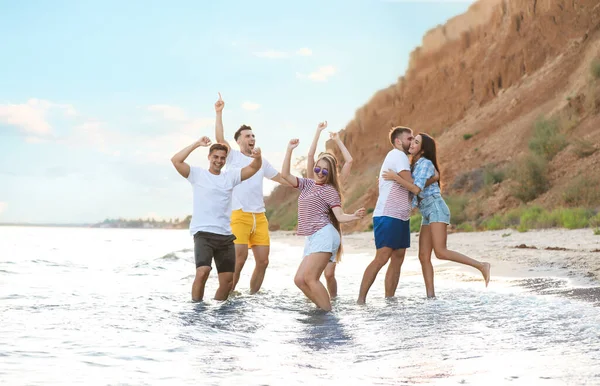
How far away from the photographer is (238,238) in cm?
892

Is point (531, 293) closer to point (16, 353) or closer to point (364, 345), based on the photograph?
point (364, 345)

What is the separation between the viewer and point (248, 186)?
884cm

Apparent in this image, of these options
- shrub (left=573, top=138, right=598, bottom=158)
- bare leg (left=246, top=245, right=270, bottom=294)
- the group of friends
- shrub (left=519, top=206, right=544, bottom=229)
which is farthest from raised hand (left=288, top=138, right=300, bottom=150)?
shrub (left=573, top=138, right=598, bottom=158)

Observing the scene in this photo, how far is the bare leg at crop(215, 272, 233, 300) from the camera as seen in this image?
328 inches

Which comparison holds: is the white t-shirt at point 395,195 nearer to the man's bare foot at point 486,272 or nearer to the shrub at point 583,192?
the man's bare foot at point 486,272

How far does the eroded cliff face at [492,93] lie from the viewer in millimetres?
33062

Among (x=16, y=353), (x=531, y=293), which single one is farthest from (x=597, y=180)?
(x=16, y=353)

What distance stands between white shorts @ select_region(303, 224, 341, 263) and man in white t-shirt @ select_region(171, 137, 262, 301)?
1126 millimetres

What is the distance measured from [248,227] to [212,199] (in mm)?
1138

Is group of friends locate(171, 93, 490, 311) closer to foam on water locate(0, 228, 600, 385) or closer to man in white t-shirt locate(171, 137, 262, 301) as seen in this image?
man in white t-shirt locate(171, 137, 262, 301)

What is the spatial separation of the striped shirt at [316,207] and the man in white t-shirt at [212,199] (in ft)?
2.77

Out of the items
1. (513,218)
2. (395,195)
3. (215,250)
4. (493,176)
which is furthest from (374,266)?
(493,176)

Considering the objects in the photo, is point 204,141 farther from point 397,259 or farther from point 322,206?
point 397,259

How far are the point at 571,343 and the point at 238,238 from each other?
15.3 ft
